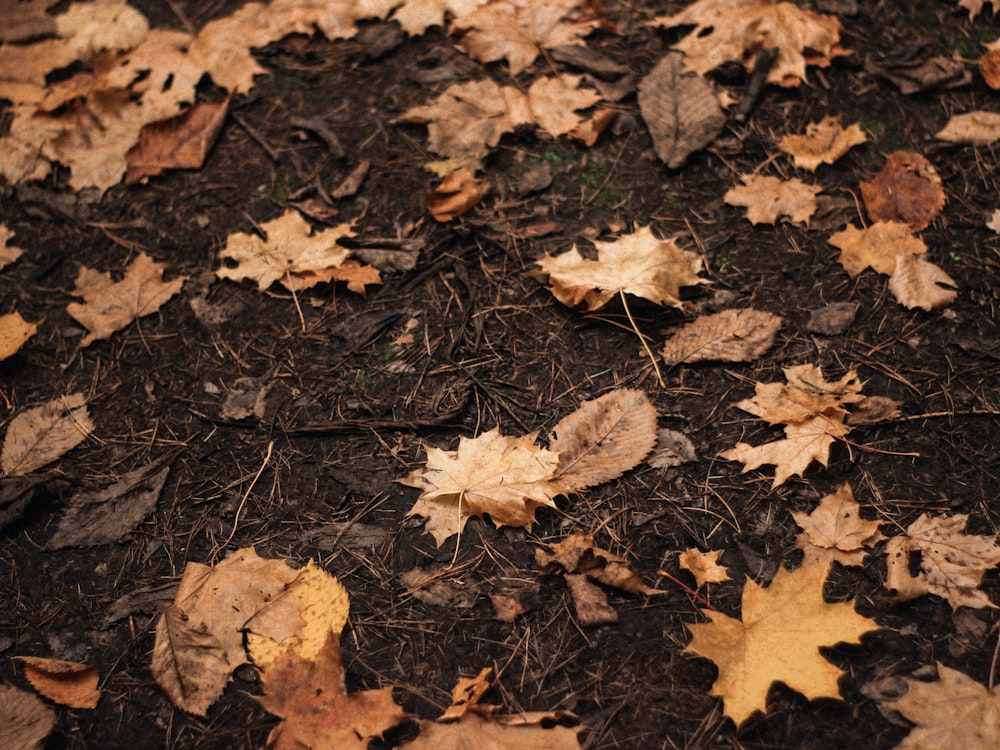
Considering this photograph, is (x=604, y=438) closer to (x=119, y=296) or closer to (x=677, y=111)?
(x=677, y=111)

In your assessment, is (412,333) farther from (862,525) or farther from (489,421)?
(862,525)

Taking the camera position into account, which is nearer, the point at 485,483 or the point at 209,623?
the point at 209,623

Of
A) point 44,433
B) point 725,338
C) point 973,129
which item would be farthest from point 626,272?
point 44,433

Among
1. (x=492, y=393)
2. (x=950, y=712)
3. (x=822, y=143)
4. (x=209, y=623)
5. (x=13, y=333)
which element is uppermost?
(x=822, y=143)

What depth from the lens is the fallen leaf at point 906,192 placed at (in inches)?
102

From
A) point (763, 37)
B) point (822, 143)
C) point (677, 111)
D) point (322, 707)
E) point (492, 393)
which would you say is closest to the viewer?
point (322, 707)

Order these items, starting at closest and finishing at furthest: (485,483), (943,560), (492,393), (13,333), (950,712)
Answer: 1. (950,712)
2. (943,560)
3. (485,483)
4. (492,393)
5. (13,333)

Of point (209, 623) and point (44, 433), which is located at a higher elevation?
point (44, 433)

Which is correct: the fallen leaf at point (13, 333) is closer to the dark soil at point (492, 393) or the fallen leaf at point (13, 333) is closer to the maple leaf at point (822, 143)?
the dark soil at point (492, 393)

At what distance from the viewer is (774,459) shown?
2.09m

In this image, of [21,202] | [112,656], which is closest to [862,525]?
[112,656]

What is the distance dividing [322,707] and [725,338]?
1.53m

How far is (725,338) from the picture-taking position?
2.36m

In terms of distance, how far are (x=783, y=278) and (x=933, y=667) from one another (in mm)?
1236
